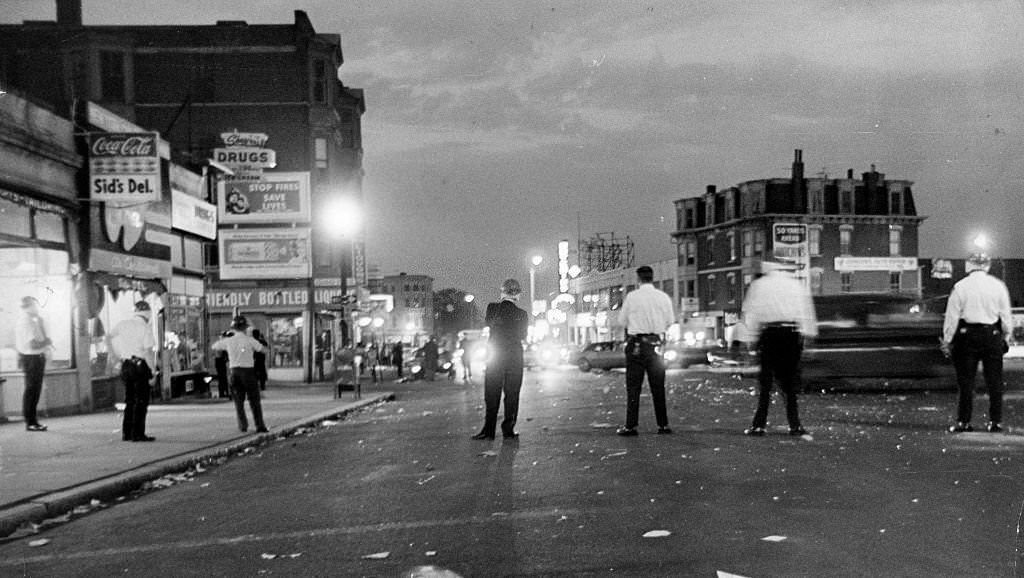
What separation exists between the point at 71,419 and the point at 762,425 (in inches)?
477

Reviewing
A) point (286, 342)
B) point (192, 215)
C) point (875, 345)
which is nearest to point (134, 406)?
point (875, 345)

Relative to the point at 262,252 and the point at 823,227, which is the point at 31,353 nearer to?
the point at 262,252

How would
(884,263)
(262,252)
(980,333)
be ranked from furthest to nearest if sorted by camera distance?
1. (884,263)
2. (262,252)
3. (980,333)

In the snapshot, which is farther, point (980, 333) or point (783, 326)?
point (783, 326)

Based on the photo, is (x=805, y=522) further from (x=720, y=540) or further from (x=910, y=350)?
(x=910, y=350)

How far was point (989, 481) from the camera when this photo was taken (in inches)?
296

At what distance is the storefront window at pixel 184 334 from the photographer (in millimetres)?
25188

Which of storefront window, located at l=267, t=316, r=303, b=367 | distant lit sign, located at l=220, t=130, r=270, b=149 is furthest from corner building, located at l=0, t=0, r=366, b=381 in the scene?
distant lit sign, located at l=220, t=130, r=270, b=149

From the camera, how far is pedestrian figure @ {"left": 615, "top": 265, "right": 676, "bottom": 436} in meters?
11.2

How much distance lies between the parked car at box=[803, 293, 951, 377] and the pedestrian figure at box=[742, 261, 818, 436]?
7.79 metres

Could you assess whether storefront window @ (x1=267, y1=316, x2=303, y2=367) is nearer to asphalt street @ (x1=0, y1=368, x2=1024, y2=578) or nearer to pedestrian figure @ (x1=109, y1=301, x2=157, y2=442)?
pedestrian figure @ (x1=109, y1=301, x2=157, y2=442)

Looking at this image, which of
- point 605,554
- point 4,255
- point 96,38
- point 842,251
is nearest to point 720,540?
point 605,554

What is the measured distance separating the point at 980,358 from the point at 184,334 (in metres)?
20.2

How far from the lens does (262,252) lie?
1334 inches
